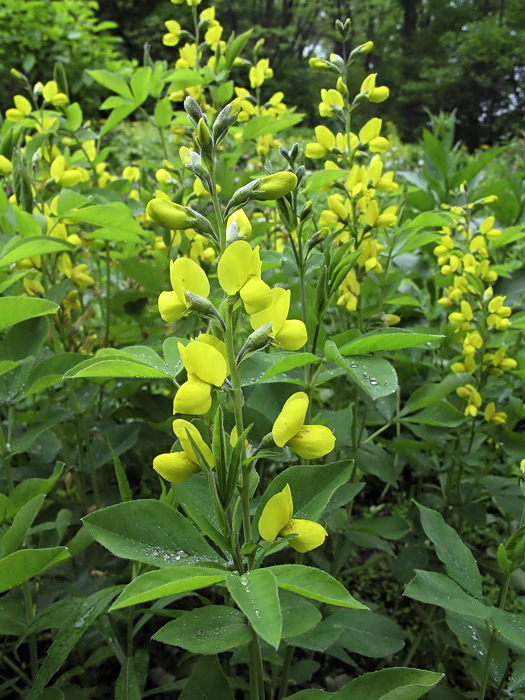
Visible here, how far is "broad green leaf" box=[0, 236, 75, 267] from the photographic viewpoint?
2.99 ft

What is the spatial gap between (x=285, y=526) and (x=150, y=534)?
172mm

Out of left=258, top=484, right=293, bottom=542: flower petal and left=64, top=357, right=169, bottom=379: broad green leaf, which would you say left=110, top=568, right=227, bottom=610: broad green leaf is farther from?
left=64, top=357, right=169, bottom=379: broad green leaf

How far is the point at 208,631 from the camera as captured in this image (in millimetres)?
697

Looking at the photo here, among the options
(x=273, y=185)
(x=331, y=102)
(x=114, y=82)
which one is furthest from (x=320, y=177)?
(x=114, y=82)

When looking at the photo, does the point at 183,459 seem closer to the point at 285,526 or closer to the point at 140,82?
the point at 285,526

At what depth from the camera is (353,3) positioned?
61.0ft

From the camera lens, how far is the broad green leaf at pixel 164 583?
52 cm

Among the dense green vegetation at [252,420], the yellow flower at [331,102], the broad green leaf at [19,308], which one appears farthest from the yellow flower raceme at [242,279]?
the yellow flower at [331,102]

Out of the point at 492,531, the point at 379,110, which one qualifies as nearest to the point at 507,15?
the point at 379,110

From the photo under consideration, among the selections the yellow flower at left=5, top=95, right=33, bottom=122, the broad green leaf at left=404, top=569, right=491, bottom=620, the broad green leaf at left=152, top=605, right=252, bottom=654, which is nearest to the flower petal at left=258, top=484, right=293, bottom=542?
the broad green leaf at left=152, top=605, right=252, bottom=654

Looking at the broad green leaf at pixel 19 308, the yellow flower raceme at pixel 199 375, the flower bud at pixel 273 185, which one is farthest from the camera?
the broad green leaf at pixel 19 308

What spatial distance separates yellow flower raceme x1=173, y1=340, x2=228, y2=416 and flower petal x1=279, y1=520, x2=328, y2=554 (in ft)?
0.59

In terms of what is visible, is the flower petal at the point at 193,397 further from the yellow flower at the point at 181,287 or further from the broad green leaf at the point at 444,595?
the broad green leaf at the point at 444,595

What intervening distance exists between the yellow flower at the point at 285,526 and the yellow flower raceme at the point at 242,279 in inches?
8.5
